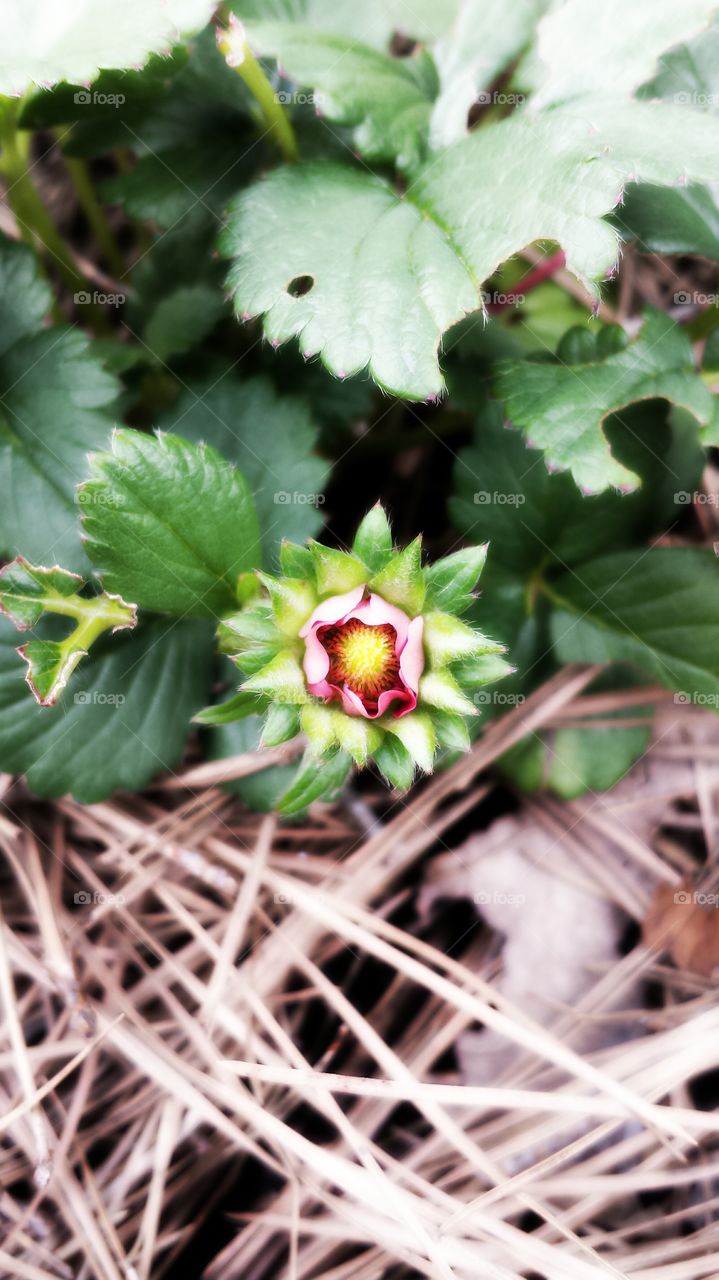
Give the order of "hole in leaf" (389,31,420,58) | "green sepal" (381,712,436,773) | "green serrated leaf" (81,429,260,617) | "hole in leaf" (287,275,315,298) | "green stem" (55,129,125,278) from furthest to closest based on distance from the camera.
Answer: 1. "hole in leaf" (389,31,420,58)
2. "green stem" (55,129,125,278)
3. "hole in leaf" (287,275,315,298)
4. "green serrated leaf" (81,429,260,617)
5. "green sepal" (381,712,436,773)

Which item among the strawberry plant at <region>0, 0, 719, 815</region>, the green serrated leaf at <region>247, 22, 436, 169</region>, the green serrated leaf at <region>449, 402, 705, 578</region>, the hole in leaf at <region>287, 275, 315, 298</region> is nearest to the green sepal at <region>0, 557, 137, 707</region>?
the strawberry plant at <region>0, 0, 719, 815</region>

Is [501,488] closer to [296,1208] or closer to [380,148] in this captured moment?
[380,148]

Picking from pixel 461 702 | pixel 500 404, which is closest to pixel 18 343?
pixel 500 404

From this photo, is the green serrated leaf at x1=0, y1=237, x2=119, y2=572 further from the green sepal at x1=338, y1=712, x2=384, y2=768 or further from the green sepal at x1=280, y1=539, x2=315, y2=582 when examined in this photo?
the green sepal at x1=338, y1=712, x2=384, y2=768

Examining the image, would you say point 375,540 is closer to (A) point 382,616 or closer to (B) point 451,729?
(A) point 382,616

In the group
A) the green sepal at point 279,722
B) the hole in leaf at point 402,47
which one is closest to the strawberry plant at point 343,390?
the green sepal at point 279,722

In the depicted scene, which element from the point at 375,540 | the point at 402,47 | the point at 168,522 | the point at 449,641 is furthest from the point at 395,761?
the point at 402,47
